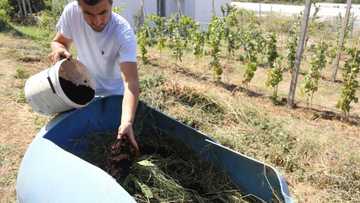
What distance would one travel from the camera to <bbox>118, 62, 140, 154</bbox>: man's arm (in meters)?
1.90

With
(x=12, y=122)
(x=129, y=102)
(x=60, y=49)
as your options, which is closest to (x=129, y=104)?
(x=129, y=102)

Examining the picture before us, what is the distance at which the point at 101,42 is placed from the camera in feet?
7.07

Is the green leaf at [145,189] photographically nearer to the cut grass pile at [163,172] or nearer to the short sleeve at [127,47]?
the cut grass pile at [163,172]

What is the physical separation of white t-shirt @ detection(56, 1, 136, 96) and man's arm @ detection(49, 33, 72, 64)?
0.04 m

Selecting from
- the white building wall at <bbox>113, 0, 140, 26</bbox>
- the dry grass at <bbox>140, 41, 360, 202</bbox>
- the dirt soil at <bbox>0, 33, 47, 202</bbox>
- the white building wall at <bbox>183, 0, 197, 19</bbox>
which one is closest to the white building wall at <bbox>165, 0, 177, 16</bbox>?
the white building wall at <bbox>183, 0, 197, 19</bbox>

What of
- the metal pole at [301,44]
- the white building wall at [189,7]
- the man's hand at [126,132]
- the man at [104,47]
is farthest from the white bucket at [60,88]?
the white building wall at [189,7]

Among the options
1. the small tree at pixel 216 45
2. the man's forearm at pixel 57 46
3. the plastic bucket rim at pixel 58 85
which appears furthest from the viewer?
the small tree at pixel 216 45

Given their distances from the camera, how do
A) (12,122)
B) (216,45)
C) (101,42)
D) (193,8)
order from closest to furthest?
(101,42), (12,122), (216,45), (193,8)

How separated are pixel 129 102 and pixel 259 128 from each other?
2.84 metres

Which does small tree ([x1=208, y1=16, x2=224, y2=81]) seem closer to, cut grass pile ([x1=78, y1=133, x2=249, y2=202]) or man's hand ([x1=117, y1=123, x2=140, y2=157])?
cut grass pile ([x1=78, y1=133, x2=249, y2=202])

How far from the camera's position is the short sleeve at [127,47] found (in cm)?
207

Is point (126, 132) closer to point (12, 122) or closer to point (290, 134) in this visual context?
point (290, 134)

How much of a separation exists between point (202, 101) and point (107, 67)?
2875mm

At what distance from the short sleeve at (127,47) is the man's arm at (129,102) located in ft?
0.09
